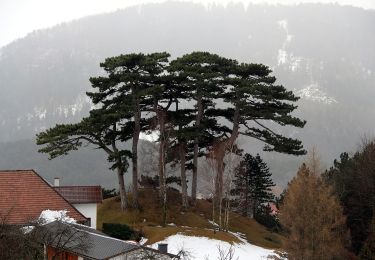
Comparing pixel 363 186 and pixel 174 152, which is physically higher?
pixel 174 152

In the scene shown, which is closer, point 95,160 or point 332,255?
point 332,255

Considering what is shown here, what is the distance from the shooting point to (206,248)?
35.9 meters

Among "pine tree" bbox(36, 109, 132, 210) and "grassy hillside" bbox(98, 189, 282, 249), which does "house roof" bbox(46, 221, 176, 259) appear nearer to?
"grassy hillside" bbox(98, 189, 282, 249)

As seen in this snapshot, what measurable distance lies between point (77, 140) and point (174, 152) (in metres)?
9.51

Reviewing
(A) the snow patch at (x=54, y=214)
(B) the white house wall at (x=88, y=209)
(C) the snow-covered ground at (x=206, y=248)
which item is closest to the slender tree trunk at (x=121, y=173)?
(B) the white house wall at (x=88, y=209)

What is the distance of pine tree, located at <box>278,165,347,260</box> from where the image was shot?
3453 centimetres

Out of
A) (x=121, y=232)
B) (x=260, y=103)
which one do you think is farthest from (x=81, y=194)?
(x=260, y=103)

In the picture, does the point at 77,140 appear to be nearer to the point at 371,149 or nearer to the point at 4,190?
the point at 4,190

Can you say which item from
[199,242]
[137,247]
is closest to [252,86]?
[199,242]

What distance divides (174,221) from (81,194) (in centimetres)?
791

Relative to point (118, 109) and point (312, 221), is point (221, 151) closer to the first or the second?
point (118, 109)

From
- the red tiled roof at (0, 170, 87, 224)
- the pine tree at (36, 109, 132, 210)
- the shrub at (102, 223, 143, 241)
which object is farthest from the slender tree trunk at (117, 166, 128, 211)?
the red tiled roof at (0, 170, 87, 224)

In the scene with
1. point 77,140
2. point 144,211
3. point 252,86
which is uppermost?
point 252,86

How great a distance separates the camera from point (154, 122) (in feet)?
145
